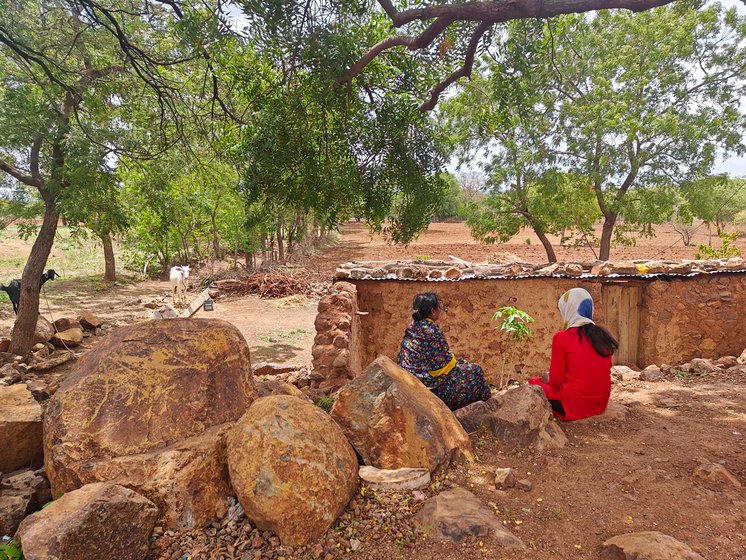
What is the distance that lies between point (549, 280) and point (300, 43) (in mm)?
5601

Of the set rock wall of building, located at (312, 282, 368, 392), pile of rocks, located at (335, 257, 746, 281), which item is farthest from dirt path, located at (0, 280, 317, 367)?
rock wall of building, located at (312, 282, 368, 392)

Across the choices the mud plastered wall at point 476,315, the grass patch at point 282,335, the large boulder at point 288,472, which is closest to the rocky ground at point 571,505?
the large boulder at point 288,472

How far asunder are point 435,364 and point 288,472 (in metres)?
2.08

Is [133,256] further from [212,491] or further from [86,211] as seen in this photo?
[212,491]

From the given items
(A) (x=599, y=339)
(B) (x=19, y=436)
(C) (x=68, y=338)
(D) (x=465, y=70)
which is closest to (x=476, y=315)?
(A) (x=599, y=339)

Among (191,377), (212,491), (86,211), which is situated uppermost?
(86,211)

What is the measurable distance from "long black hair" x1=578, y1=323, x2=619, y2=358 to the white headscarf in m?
0.05

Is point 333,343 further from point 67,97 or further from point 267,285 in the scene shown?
point 267,285

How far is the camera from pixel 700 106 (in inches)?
496

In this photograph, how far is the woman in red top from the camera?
373 cm

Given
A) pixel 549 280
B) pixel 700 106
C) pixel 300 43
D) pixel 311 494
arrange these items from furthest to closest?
pixel 700 106 < pixel 549 280 < pixel 300 43 < pixel 311 494

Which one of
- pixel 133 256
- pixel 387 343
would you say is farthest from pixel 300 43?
pixel 133 256

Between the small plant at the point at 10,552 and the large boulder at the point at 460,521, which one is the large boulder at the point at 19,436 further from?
the large boulder at the point at 460,521

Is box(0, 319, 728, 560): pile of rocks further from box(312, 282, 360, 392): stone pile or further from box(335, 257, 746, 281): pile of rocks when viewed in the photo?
box(335, 257, 746, 281): pile of rocks
